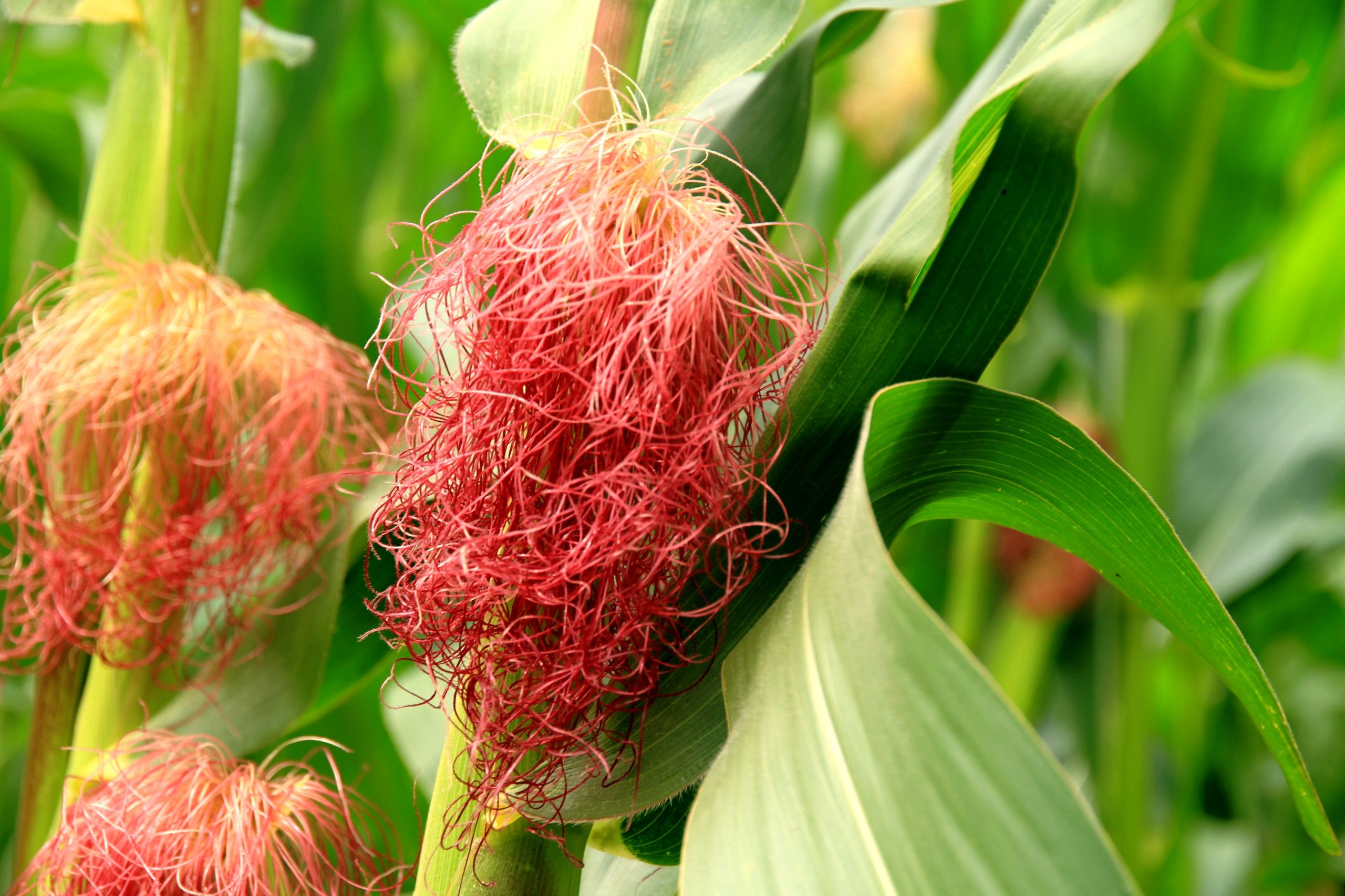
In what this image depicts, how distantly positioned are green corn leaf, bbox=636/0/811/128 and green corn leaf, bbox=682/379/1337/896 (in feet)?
0.56

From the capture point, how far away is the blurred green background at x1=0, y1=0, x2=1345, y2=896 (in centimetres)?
94

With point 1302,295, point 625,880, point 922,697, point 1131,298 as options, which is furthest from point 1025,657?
point 922,697

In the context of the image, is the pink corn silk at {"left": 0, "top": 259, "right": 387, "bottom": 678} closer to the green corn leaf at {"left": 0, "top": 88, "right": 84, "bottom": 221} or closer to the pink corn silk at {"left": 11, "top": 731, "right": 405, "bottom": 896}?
the pink corn silk at {"left": 11, "top": 731, "right": 405, "bottom": 896}

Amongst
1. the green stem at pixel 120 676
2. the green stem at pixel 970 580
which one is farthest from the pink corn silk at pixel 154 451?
the green stem at pixel 970 580

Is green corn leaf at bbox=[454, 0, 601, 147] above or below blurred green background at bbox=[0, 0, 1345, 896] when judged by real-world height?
above

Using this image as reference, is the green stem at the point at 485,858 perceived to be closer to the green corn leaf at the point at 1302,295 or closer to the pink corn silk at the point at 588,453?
the pink corn silk at the point at 588,453

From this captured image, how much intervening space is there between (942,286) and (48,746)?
599mm

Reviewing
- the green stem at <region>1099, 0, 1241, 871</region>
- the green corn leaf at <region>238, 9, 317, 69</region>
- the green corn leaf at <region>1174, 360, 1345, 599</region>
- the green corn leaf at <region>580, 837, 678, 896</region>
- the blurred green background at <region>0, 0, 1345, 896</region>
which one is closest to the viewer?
the green corn leaf at <region>580, 837, 678, 896</region>

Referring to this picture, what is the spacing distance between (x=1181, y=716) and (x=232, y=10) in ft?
4.44

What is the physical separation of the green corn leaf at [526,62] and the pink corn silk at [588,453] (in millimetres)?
40

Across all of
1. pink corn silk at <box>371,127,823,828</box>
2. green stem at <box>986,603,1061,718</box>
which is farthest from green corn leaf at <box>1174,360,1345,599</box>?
pink corn silk at <box>371,127,823,828</box>

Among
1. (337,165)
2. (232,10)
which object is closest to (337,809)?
(232,10)

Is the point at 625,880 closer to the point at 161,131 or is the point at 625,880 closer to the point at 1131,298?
the point at 161,131

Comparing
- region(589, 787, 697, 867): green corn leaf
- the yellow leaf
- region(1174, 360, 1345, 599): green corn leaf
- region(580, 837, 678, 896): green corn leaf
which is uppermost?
the yellow leaf
